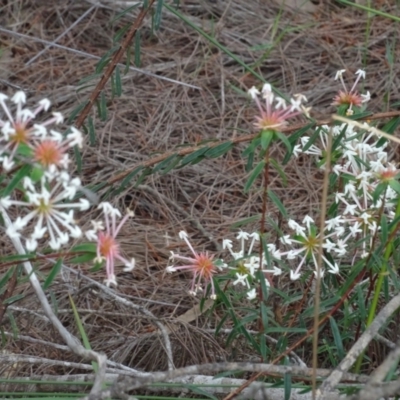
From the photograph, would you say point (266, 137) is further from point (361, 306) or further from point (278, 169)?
point (361, 306)

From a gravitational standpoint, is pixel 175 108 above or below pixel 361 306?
below

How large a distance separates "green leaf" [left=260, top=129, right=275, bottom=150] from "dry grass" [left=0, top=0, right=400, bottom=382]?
33.1 inches

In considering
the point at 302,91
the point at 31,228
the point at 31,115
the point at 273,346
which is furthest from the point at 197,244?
the point at 31,115

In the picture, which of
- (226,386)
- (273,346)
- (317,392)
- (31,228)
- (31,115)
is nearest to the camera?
(31,115)

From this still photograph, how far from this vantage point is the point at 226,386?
5.46 feet

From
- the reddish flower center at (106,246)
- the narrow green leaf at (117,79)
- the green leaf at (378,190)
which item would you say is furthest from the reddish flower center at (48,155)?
the narrow green leaf at (117,79)

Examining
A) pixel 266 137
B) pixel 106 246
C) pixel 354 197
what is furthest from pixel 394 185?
pixel 106 246

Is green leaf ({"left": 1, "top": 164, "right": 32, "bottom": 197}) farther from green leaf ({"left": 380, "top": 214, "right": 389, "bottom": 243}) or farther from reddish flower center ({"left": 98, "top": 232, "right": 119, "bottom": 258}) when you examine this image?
green leaf ({"left": 380, "top": 214, "right": 389, "bottom": 243})

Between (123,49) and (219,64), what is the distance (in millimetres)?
1702

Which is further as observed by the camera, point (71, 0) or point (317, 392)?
point (71, 0)

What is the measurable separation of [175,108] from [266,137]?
2.12 metres

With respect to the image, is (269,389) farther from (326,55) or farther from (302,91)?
(326,55)

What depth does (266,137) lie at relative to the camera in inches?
56.9

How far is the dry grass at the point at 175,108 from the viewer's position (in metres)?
2.39
